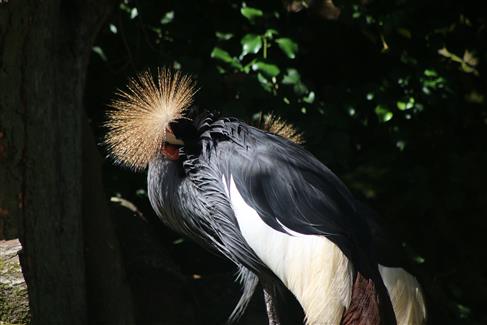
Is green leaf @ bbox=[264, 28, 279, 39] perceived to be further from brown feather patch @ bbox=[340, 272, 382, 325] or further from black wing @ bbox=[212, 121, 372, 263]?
brown feather patch @ bbox=[340, 272, 382, 325]

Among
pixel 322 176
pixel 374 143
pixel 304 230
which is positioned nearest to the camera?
pixel 304 230

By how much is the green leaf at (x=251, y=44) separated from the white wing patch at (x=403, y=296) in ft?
2.72

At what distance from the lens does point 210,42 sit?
2500 millimetres

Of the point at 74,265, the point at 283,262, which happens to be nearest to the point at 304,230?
the point at 283,262

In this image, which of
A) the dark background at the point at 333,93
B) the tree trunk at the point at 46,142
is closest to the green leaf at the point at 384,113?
the dark background at the point at 333,93

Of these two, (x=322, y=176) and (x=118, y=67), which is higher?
(x=118, y=67)

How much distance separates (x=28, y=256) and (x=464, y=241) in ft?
6.29

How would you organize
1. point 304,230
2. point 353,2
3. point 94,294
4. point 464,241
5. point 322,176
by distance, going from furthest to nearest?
1. point 464,241
2. point 353,2
3. point 94,294
4. point 322,176
5. point 304,230

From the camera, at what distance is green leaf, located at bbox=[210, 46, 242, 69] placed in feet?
7.82

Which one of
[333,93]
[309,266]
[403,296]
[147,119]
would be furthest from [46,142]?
[333,93]

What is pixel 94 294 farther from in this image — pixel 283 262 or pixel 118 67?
pixel 118 67

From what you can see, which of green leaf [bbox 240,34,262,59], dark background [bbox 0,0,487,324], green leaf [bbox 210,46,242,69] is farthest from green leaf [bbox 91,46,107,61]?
green leaf [bbox 240,34,262,59]

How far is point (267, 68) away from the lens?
2340mm

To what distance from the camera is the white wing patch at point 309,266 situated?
64.7 inches
